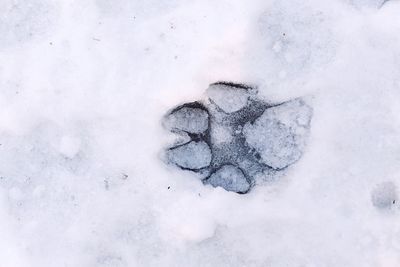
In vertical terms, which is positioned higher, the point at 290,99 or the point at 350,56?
the point at 350,56

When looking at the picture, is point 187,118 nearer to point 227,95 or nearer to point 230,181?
point 227,95

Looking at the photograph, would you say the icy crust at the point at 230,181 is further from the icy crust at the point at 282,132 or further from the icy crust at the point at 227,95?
the icy crust at the point at 227,95

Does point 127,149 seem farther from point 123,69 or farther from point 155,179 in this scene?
point 123,69

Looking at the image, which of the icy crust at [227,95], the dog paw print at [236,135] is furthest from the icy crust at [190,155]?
the icy crust at [227,95]

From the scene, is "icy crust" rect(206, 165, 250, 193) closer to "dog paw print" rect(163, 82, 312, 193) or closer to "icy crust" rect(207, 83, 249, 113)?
"dog paw print" rect(163, 82, 312, 193)

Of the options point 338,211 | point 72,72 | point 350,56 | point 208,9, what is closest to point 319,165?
point 338,211

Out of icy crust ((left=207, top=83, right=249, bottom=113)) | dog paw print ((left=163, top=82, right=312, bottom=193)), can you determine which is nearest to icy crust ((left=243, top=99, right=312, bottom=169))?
dog paw print ((left=163, top=82, right=312, bottom=193))

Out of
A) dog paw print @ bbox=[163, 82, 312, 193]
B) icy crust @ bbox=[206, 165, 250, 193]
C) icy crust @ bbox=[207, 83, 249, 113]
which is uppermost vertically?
icy crust @ bbox=[207, 83, 249, 113]

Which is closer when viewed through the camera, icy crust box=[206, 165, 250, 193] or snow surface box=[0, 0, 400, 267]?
snow surface box=[0, 0, 400, 267]

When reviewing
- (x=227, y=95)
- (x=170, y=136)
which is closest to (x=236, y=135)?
(x=227, y=95)
